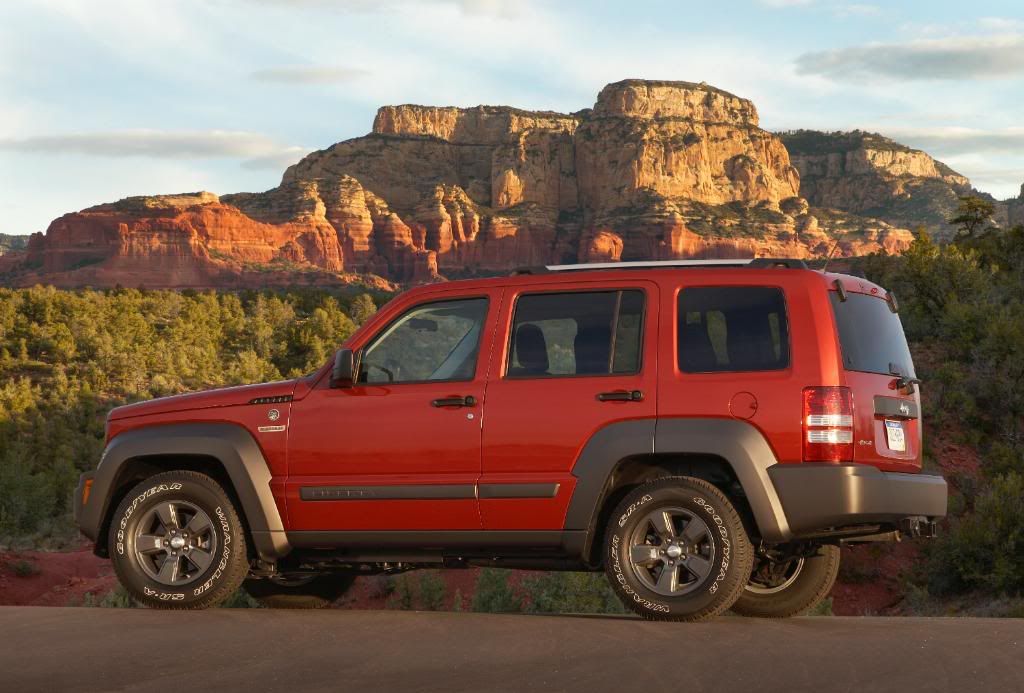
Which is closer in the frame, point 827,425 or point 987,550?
point 827,425

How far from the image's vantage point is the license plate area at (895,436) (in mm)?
7348

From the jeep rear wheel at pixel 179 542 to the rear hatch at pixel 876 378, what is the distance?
3.77 m

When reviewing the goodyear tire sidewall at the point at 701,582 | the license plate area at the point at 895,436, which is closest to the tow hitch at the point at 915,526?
the license plate area at the point at 895,436

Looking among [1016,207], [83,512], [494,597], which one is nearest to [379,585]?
[494,597]

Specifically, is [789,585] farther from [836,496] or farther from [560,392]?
[560,392]

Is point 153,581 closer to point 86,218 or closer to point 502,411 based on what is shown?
point 502,411

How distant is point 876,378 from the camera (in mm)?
7355

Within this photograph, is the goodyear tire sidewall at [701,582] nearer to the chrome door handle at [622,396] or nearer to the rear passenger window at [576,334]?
the chrome door handle at [622,396]

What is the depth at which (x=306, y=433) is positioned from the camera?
7957 millimetres

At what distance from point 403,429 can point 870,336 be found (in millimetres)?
2740

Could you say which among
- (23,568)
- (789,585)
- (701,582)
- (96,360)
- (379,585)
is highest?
(96,360)

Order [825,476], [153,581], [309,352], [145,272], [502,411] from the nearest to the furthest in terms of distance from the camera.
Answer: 1. [825,476]
2. [502,411]
3. [153,581]
4. [309,352]
5. [145,272]

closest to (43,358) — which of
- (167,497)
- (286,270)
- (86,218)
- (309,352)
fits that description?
(309,352)

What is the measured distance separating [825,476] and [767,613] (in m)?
1.67
